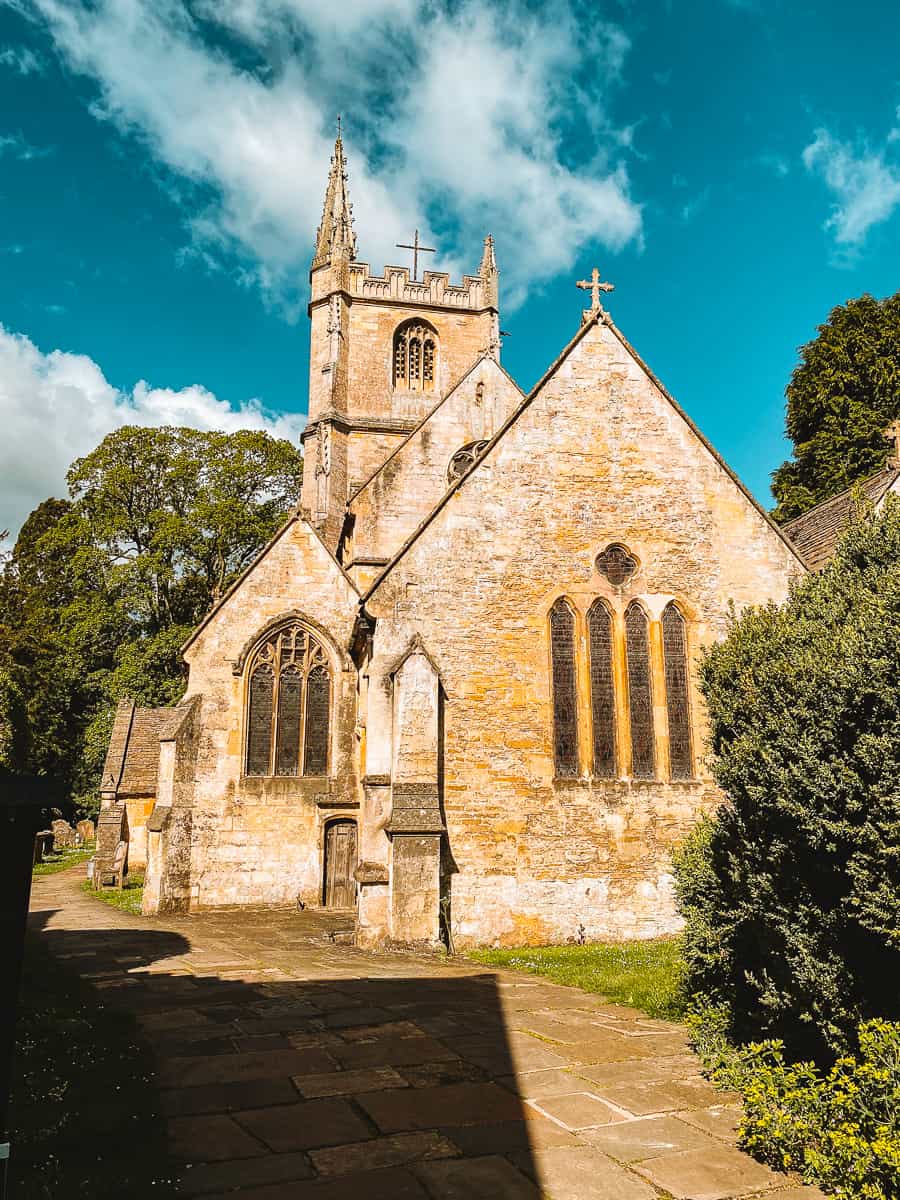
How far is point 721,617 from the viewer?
14.9 m

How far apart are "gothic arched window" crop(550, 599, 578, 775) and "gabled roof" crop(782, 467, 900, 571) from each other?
536 cm

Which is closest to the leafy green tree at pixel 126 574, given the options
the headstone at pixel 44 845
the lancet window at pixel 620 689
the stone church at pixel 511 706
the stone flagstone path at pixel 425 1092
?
the headstone at pixel 44 845

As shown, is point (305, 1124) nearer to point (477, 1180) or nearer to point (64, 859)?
point (477, 1180)

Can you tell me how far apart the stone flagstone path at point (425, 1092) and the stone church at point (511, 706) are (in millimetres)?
2885

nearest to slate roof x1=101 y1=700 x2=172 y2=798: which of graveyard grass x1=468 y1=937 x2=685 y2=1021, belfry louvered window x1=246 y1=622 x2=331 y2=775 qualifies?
belfry louvered window x1=246 y1=622 x2=331 y2=775

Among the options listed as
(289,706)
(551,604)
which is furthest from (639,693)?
(289,706)

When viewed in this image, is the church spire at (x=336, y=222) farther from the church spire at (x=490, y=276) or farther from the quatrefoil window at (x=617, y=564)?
the quatrefoil window at (x=617, y=564)

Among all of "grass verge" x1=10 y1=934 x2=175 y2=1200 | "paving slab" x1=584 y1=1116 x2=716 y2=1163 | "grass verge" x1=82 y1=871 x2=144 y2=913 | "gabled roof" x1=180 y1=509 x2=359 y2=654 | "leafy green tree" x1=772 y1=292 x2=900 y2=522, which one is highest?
"leafy green tree" x1=772 y1=292 x2=900 y2=522

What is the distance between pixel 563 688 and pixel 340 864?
834 centimetres

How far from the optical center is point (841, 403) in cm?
2889

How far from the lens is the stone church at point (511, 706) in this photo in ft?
42.9

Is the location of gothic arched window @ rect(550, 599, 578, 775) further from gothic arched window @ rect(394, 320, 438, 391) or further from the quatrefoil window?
gothic arched window @ rect(394, 320, 438, 391)

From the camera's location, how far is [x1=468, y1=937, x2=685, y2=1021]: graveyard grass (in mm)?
8734

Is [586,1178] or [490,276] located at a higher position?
[490,276]
